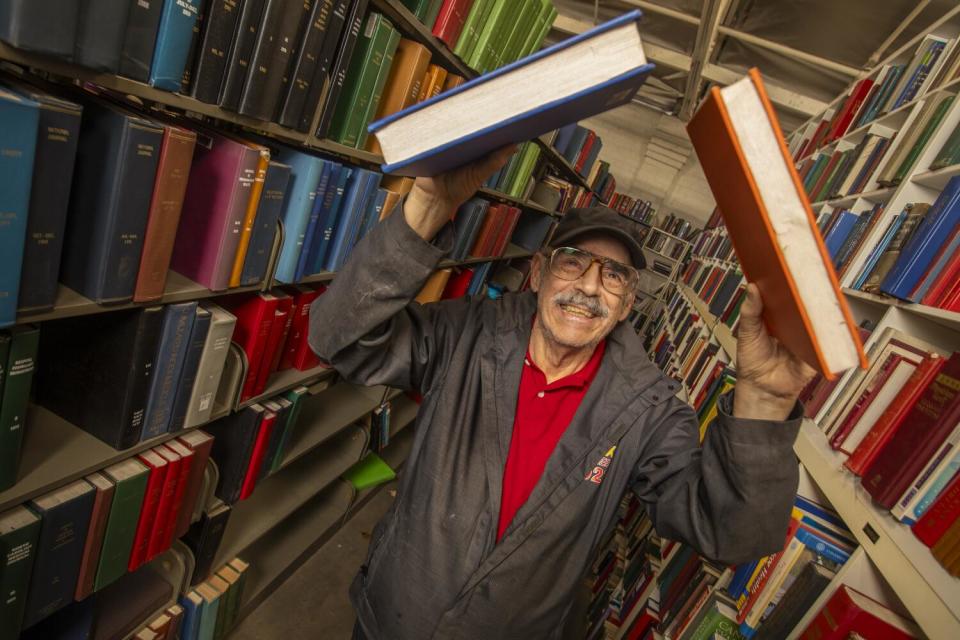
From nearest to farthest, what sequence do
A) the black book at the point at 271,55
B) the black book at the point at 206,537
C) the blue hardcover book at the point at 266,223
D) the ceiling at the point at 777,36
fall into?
the black book at the point at 271,55
the blue hardcover book at the point at 266,223
the black book at the point at 206,537
the ceiling at the point at 777,36

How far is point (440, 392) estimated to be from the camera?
118 cm

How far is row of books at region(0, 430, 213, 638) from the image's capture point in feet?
3.37

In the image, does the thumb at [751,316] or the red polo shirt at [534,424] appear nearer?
the thumb at [751,316]

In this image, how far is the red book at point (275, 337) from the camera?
158 cm

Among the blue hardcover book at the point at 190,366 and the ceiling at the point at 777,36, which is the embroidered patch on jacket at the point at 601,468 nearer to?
the blue hardcover book at the point at 190,366

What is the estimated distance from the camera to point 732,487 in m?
0.92

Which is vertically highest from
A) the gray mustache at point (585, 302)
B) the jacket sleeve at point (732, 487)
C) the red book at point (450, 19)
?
the red book at point (450, 19)

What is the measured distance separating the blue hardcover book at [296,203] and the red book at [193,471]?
531mm

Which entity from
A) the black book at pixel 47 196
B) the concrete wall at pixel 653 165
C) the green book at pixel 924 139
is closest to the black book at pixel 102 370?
the black book at pixel 47 196

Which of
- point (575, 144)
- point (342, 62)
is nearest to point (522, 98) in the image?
point (342, 62)

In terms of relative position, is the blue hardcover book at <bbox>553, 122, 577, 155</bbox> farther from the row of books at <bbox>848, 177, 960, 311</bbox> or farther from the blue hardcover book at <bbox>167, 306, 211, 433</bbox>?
the blue hardcover book at <bbox>167, 306, 211, 433</bbox>

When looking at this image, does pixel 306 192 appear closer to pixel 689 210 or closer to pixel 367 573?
pixel 367 573

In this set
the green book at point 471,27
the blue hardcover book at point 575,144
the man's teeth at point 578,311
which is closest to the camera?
the man's teeth at point 578,311

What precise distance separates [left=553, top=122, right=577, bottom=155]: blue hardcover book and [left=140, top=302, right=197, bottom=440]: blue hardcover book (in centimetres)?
A: 304
